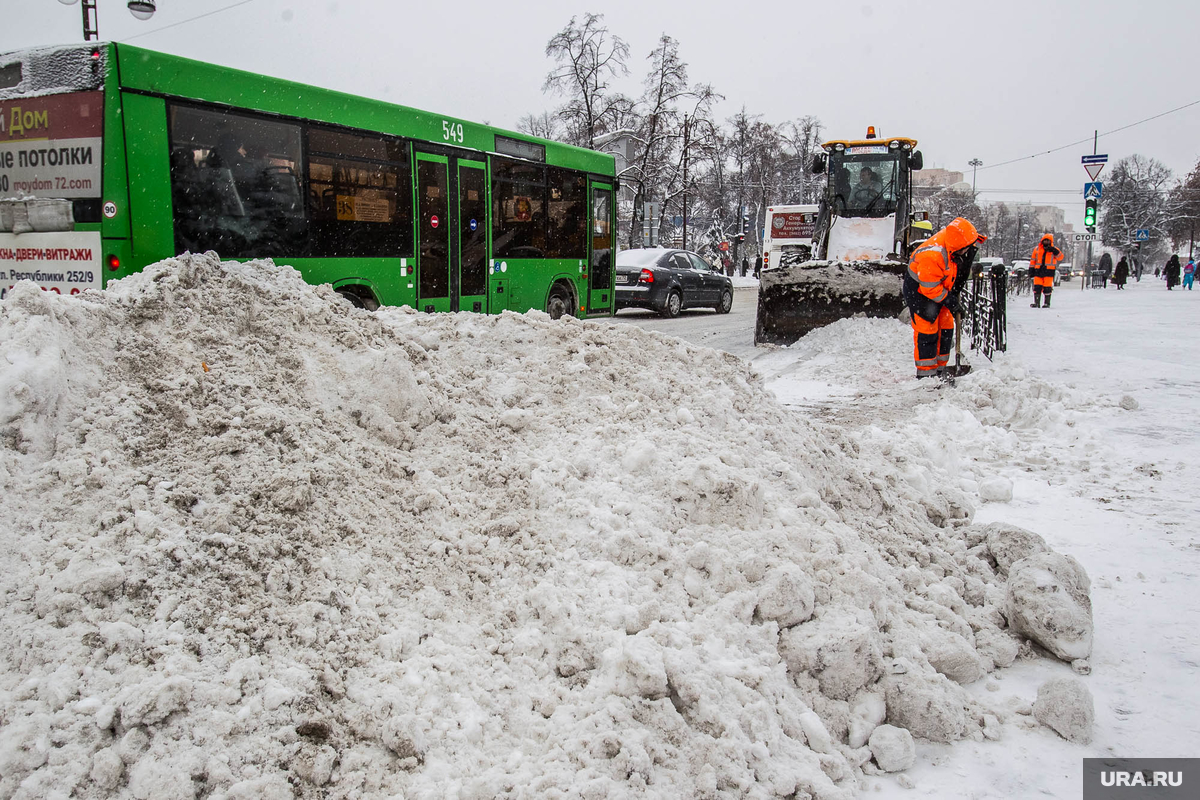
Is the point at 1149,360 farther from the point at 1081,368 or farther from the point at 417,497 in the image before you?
the point at 417,497

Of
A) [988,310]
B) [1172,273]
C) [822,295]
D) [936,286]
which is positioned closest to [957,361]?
[936,286]

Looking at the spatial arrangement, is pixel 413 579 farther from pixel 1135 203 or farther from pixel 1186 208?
pixel 1135 203

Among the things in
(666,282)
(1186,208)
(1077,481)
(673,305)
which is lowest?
(1077,481)

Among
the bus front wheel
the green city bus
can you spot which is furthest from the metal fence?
the bus front wheel

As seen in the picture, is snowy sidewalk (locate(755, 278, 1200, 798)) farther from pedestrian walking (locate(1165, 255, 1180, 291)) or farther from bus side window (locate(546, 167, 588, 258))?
pedestrian walking (locate(1165, 255, 1180, 291))

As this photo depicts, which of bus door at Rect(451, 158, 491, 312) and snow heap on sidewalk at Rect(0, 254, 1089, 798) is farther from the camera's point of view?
bus door at Rect(451, 158, 491, 312)

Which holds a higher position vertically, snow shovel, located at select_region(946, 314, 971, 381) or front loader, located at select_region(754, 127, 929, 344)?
front loader, located at select_region(754, 127, 929, 344)

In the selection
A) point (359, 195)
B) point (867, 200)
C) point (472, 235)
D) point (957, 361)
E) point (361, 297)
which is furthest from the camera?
point (867, 200)

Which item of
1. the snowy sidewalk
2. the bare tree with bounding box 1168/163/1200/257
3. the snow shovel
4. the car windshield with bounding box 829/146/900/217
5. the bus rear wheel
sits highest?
the bare tree with bounding box 1168/163/1200/257

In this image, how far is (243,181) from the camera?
24.1 feet

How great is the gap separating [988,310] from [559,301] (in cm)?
638

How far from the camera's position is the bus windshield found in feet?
47.5

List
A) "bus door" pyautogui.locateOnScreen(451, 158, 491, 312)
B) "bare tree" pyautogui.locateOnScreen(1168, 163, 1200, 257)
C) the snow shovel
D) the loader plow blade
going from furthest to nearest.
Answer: "bare tree" pyautogui.locateOnScreen(1168, 163, 1200, 257)
the loader plow blade
"bus door" pyautogui.locateOnScreen(451, 158, 491, 312)
the snow shovel

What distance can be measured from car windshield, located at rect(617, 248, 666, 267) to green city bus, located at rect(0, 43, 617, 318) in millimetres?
7540
